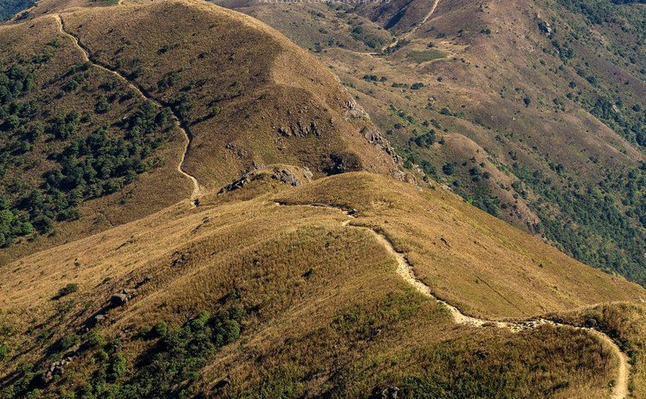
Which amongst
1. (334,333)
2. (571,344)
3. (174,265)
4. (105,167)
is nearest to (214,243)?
(174,265)

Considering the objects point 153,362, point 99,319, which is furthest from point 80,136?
point 153,362

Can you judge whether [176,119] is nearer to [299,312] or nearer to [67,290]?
[67,290]

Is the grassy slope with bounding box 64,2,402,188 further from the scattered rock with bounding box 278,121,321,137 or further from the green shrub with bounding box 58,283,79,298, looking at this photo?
the green shrub with bounding box 58,283,79,298

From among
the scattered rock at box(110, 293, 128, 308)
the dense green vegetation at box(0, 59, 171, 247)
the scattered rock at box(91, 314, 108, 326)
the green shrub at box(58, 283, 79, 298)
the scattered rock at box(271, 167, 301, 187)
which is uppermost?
the scattered rock at box(110, 293, 128, 308)

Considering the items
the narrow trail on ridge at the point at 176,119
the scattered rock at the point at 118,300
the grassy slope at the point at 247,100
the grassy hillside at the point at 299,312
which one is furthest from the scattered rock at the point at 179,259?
the grassy slope at the point at 247,100

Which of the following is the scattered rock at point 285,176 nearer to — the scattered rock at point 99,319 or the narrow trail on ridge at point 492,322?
the narrow trail on ridge at point 492,322

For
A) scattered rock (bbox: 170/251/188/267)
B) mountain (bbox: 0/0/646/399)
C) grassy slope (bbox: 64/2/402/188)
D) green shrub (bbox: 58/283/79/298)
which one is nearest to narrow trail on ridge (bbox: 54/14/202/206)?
mountain (bbox: 0/0/646/399)
